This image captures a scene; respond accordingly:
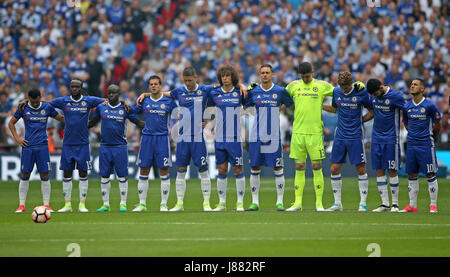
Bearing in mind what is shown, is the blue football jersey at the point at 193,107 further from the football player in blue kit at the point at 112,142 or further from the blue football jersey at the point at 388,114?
the blue football jersey at the point at 388,114

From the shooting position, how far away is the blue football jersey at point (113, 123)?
50.3 feet

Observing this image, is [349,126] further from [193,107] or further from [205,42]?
[205,42]

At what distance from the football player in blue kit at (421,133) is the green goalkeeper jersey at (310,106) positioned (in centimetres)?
151

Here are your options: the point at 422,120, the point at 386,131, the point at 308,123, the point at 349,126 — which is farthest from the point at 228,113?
the point at 422,120

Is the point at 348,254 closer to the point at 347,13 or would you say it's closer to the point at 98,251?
the point at 98,251

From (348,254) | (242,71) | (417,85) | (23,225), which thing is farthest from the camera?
(242,71)

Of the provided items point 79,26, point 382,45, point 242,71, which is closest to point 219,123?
point 242,71

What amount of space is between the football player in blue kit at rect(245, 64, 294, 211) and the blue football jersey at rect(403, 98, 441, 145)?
214 cm

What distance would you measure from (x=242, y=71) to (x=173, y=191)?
660cm

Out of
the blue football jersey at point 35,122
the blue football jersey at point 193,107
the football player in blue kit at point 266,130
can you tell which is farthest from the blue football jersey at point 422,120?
the blue football jersey at point 35,122

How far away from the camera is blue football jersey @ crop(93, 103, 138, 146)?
1534 cm

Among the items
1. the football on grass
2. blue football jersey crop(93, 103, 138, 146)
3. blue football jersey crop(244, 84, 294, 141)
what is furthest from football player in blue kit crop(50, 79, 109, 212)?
blue football jersey crop(244, 84, 294, 141)

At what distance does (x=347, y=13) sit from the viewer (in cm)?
2770

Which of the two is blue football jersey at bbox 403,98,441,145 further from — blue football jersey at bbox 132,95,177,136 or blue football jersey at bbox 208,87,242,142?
blue football jersey at bbox 132,95,177,136
